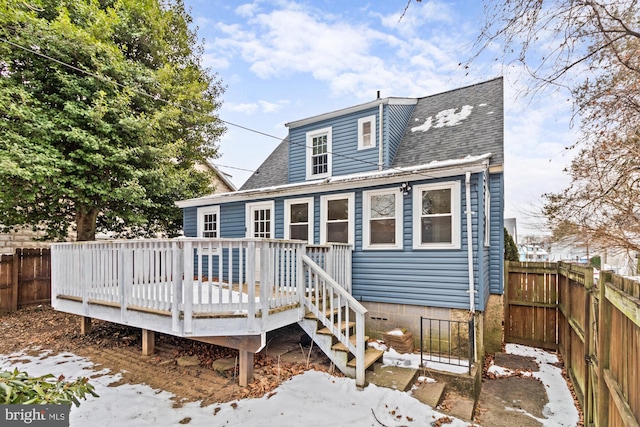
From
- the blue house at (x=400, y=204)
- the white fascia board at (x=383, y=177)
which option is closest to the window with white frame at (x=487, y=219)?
the blue house at (x=400, y=204)

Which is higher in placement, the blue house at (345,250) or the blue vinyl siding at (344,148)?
the blue vinyl siding at (344,148)

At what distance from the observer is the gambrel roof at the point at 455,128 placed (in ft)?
24.8

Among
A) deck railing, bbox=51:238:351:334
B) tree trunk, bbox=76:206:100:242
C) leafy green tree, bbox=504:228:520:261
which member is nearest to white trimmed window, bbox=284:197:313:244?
deck railing, bbox=51:238:351:334

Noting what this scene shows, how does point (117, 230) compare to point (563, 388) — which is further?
point (117, 230)

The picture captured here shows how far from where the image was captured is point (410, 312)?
6.45 meters

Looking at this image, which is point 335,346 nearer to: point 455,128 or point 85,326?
point 85,326

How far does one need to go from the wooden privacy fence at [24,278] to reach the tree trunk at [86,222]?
39.7 inches

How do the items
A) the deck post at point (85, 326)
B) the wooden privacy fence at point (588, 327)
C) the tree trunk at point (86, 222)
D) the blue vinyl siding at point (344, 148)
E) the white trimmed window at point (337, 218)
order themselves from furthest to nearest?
the tree trunk at point (86, 222)
the blue vinyl siding at point (344, 148)
the white trimmed window at point (337, 218)
the deck post at point (85, 326)
the wooden privacy fence at point (588, 327)

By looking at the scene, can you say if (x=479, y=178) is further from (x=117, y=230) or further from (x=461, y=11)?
(x=117, y=230)

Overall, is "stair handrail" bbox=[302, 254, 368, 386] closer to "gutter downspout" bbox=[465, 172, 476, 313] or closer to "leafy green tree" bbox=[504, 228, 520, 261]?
"gutter downspout" bbox=[465, 172, 476, 313]

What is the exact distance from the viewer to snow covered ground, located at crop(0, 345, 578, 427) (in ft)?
11.9

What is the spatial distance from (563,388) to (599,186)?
436 centimetres

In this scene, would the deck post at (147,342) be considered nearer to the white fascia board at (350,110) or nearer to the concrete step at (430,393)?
the concrete step at (430,393)

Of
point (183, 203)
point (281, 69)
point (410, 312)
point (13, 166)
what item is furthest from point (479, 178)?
point (13, 166)
